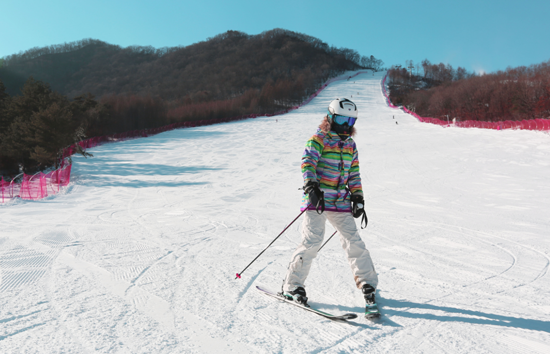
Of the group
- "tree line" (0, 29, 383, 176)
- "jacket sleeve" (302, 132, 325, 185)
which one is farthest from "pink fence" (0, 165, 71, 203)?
"jacket sleeve" (302, 132, 325, 185)

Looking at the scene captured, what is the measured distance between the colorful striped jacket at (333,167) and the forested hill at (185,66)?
82.9m

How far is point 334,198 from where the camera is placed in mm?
2791

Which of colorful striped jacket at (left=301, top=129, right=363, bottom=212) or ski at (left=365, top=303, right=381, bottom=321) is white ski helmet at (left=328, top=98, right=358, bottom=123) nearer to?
colorful striped jacket at (left=301, top=129, right=363, bottom=212)

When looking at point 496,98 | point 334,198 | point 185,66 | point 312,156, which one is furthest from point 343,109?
point 185,66

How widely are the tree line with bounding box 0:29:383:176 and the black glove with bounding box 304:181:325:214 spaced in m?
17.5

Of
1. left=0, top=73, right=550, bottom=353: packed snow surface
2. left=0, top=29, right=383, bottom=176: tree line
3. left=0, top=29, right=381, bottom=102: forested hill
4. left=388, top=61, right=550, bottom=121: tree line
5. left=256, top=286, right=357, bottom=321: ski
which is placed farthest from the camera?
left=0, top=29, right=381, bottom=102: forested hill

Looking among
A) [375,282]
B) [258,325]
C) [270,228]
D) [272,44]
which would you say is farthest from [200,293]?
[272,44]

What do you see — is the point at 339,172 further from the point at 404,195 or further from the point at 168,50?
the point at 168,50

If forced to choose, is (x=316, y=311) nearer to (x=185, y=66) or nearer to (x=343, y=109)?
(x=343, y=109)

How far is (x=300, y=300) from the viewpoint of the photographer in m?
2.78

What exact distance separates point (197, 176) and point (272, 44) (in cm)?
14668

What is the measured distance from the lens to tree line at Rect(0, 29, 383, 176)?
19.7 metres

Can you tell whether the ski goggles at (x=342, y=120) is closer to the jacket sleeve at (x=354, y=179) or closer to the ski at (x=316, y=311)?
the jacket sleeve at (x=354, y=179)

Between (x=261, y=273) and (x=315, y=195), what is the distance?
1416 millimetres
